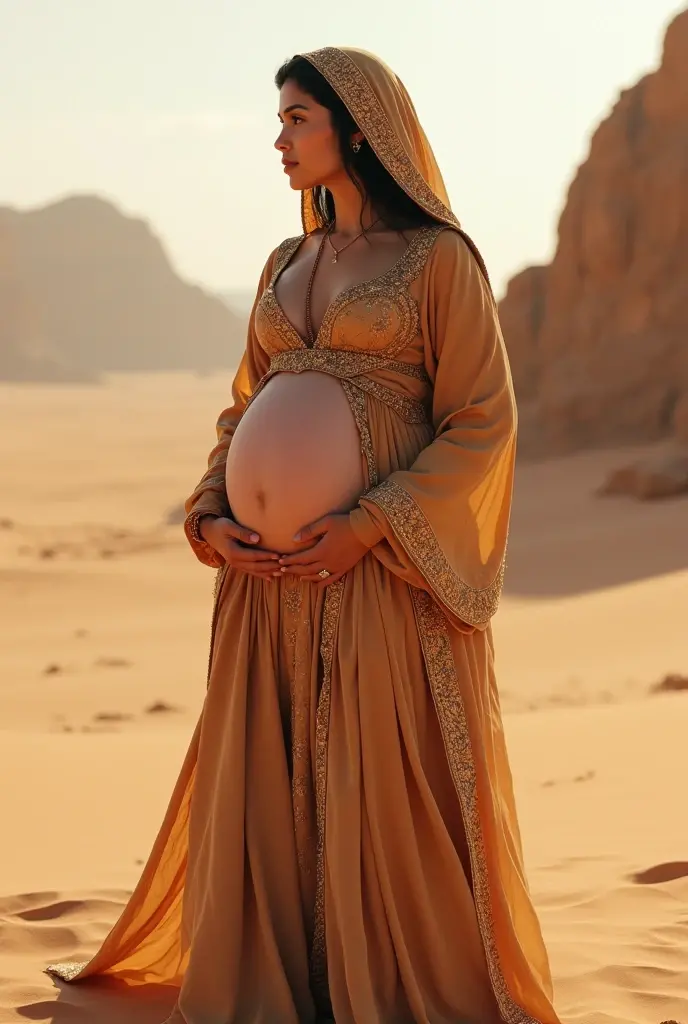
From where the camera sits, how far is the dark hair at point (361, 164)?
346 centimetres

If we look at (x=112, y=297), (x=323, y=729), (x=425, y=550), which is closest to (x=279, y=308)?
(x=425, y=550)

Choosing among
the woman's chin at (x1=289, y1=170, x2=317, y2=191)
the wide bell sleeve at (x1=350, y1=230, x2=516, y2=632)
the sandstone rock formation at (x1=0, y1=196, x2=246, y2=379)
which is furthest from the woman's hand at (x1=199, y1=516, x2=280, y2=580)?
the sandstone rock formation at (x1=0, y1=196, x2=246, y2=379)

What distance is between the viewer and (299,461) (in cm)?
345

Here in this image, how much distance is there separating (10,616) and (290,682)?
9.96 meters

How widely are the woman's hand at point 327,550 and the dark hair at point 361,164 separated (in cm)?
78

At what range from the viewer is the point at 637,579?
41.4ft

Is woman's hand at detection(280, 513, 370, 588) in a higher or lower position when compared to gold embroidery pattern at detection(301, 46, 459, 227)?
lower

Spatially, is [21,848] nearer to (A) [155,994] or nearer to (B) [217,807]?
(A) [155,994]

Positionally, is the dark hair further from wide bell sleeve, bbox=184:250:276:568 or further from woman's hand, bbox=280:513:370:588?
woman's hand, bbox=280:513:370:588

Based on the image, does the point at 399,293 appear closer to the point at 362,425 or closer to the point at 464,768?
the point at 362,425

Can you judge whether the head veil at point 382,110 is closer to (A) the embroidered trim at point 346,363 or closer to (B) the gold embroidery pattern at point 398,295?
(B) the gold embroidery pattern at point 398,295

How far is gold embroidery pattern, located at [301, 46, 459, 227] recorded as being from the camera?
3.41 m

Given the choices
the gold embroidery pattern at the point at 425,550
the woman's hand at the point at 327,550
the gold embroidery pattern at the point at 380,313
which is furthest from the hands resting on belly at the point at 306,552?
the gold embroidery pattern at the point at 380,313

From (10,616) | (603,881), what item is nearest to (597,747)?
(603,881)
